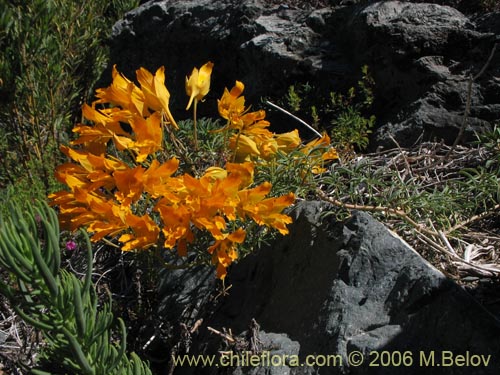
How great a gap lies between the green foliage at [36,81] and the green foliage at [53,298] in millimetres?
2666

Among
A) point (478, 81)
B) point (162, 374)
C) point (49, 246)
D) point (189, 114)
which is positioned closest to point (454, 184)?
point (478, 81)

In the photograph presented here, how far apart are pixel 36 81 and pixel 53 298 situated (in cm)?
326

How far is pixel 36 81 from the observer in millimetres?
4137

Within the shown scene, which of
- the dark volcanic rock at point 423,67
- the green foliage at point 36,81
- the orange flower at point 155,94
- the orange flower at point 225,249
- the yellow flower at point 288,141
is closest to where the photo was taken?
the orange flower at point 225,249

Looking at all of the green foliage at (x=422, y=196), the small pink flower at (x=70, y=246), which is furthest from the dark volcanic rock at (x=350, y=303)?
the small pink flower at (x=70, y=246)

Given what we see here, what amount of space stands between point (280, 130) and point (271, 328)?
2.01 metres

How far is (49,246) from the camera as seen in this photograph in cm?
116

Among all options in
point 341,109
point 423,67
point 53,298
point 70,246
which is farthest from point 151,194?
point 423,67

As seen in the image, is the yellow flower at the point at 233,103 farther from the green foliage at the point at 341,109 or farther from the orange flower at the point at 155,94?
the green foliage at the point at 341,109

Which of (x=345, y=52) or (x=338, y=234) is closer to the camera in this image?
(x=338, y=234)

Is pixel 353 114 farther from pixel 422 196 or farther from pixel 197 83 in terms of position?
pixel 197 83

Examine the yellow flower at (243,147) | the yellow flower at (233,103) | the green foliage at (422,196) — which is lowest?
the green foliage at (422,196)

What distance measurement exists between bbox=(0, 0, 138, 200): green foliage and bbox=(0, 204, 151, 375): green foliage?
→ 2.67 meters

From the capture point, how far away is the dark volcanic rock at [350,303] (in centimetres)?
158
